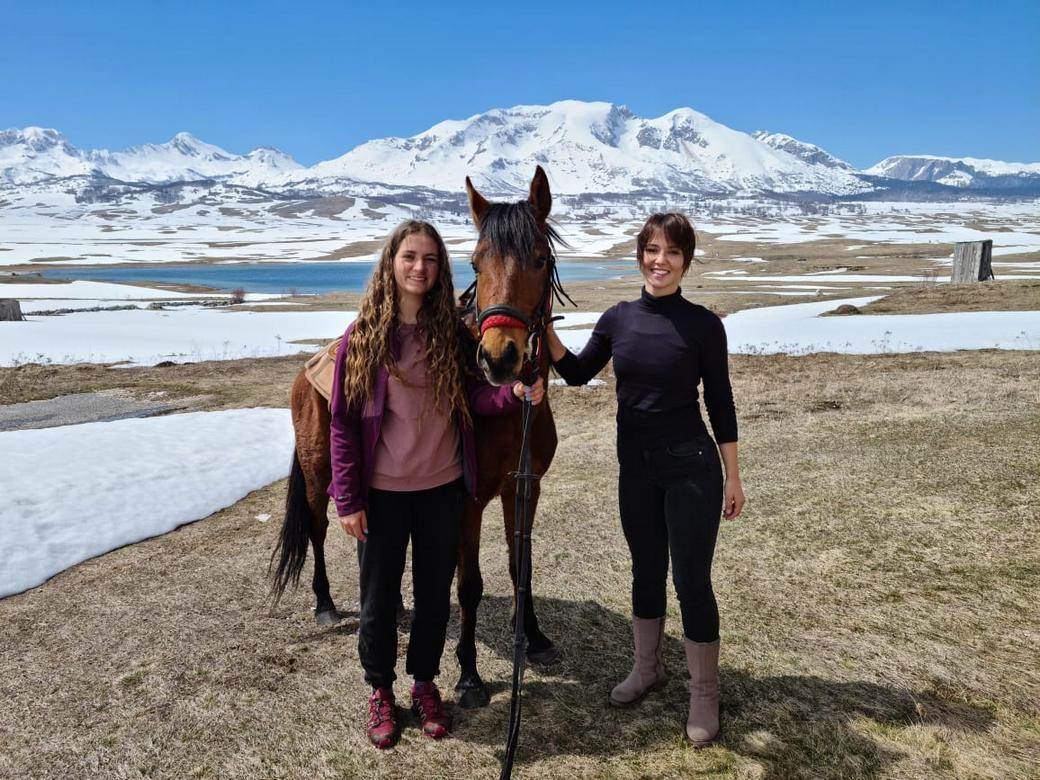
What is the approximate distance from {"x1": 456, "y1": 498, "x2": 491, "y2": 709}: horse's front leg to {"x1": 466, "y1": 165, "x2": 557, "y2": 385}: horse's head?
3.90 feet

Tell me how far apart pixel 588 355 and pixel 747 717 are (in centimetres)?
207

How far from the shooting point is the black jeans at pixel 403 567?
3166 mm

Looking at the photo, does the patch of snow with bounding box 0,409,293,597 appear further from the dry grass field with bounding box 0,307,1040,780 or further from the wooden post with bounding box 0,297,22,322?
the wooden post with bounding box 0,297,22,322

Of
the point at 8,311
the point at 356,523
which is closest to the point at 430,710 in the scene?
the point at 356,523

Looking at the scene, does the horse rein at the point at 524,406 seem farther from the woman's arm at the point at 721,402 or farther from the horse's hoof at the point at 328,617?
the horse's hoof at the point at 328,617

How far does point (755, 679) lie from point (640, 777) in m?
1.04

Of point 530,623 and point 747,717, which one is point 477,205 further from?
point 747,717

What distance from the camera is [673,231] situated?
3.00 metres

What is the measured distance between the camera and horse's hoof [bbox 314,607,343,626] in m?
4.72

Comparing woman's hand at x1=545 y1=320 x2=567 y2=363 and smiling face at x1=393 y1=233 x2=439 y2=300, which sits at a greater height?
smiling face at x1=393 y1=233 x2=439 y2=300

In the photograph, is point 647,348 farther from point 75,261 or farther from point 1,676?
point 75,261

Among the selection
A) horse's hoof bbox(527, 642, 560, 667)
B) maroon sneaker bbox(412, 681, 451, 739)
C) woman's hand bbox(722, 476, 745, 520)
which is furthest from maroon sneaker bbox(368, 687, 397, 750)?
woman's hand bbox(722, 476, 745, 520)

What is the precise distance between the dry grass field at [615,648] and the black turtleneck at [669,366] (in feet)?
5.29

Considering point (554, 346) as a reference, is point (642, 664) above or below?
below
